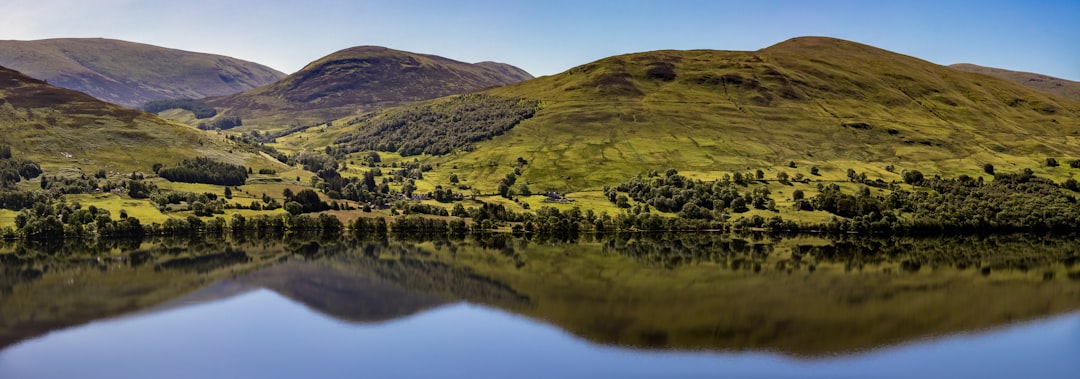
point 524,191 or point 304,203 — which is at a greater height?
point 524,191

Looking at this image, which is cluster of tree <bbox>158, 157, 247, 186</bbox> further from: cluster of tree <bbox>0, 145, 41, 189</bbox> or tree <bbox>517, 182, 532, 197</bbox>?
tree <bbox>517, 182, 532, 197</bbox>

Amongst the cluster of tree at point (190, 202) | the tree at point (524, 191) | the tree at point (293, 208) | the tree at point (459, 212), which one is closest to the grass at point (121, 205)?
the cluster of tree at point (190, 202)

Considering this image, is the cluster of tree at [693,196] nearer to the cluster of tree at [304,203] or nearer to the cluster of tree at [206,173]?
the cluster of tree at [304,203]

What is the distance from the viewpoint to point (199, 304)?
91.7 m

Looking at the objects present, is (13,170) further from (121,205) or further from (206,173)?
(206,173)

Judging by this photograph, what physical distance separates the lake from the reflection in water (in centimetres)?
40

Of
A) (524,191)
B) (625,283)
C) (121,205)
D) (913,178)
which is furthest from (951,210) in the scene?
(121,205)

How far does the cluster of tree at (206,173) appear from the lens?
184 metres

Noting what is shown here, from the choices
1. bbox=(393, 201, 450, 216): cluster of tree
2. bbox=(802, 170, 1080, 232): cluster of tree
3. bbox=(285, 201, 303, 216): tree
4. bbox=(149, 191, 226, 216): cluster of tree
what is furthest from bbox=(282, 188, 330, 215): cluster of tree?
bbox=(802, 170, 1080, 232): cluster of tree

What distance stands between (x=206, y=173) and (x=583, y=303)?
131 m

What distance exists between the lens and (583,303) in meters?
89.1

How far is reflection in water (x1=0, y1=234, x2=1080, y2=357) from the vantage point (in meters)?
77.9

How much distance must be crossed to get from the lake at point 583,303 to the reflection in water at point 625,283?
15.8 inches

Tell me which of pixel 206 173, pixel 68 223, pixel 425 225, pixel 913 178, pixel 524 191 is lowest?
pixel 68 223
